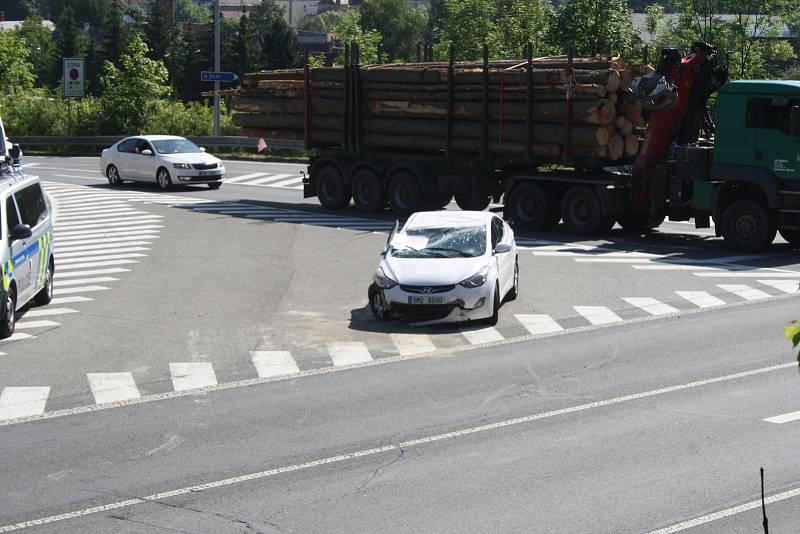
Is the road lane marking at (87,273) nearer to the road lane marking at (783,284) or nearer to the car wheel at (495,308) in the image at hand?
the car wheel at (495,308)

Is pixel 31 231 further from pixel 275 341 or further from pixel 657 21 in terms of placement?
pixel 657 21

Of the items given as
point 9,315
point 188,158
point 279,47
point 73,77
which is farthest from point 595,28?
point 279,47

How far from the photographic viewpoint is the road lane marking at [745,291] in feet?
62.4

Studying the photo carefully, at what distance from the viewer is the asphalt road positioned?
8961mm

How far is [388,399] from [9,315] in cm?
554

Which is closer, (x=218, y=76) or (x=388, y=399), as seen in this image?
(x=388, y=399)

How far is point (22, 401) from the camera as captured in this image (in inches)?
492

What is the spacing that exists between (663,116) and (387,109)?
705 centimetres

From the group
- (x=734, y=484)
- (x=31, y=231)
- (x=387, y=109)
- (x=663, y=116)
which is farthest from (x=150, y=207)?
(x=734, y=484)

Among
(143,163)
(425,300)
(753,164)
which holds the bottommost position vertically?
(425,300)

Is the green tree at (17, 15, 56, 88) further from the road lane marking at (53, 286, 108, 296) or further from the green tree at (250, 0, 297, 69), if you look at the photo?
the road lane marking at (53, 286, 108, 296)

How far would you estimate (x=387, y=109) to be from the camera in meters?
29.8

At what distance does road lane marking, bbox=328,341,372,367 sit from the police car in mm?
3931

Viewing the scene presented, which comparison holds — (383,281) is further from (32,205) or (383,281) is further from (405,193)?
(405,193)
